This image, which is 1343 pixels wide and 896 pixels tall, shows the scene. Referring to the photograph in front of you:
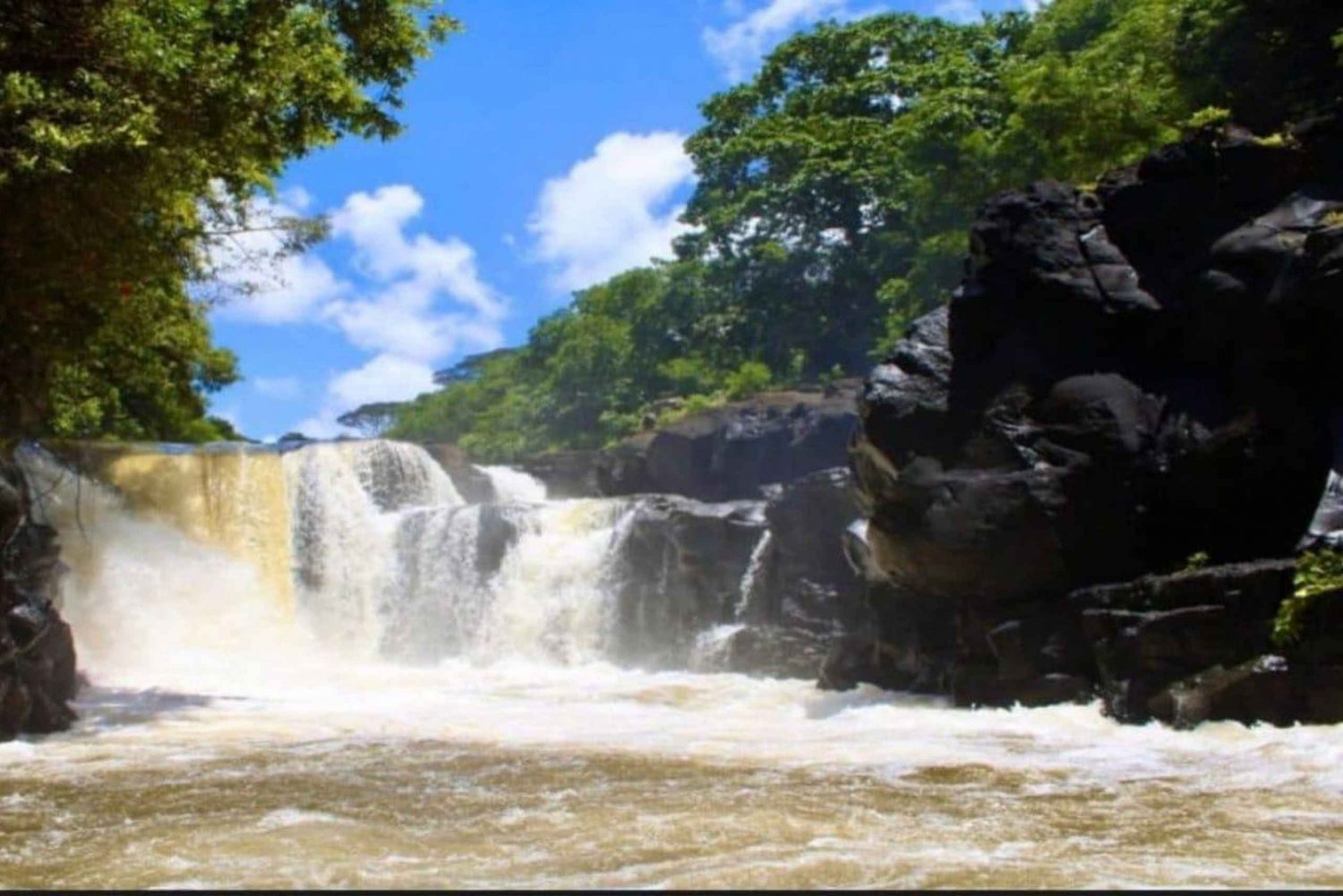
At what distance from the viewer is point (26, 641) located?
12883mm

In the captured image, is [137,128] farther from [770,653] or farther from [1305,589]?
[770,653]

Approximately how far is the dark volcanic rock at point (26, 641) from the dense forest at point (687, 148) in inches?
48.7

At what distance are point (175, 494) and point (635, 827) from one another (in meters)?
20.3

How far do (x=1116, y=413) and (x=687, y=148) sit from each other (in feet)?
106

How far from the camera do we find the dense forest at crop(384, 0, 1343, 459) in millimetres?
22953

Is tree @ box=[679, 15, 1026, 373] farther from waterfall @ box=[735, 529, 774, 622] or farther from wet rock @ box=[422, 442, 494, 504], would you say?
waterfall @ box=[735, 529, 774, 622]

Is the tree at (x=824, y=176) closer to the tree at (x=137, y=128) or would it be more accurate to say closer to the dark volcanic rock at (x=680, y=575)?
the dark volcanic rock at (x=680, y=575)

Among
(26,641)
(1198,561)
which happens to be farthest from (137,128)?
(1198,561)

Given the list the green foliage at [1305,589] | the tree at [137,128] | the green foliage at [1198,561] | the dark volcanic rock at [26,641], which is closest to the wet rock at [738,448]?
the green foliage at [1198,561]

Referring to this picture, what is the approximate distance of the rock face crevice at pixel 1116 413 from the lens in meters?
13.2

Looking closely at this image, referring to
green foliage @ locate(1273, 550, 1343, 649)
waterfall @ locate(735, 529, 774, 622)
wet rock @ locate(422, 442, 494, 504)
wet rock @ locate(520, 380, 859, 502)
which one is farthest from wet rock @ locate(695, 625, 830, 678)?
green foliage @ locate(1273, 550, 1343, 649)

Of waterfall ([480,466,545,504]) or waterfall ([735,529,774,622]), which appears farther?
waterfall ([480,466,545,504])

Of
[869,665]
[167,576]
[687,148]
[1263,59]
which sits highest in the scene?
[687,148]

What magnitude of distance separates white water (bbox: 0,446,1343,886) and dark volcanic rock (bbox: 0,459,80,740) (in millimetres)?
420
